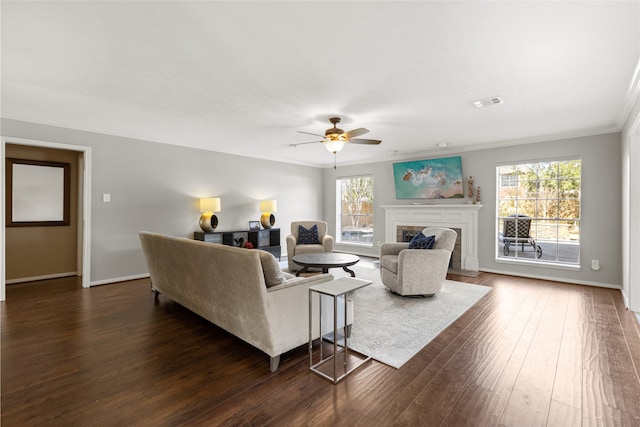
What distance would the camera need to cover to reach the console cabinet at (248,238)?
5599 millimetres

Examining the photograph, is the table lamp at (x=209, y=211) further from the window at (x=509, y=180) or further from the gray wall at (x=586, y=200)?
the window at (x=509, y=180)

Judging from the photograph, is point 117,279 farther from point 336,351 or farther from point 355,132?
point 355,132

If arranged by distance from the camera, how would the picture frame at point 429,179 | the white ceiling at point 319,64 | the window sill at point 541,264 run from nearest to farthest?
the white ceiling at point 319,64 < the window sill at point 541,264 < the picture frame at point 429,179

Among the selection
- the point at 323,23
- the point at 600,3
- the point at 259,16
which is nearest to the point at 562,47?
the point at 600,3

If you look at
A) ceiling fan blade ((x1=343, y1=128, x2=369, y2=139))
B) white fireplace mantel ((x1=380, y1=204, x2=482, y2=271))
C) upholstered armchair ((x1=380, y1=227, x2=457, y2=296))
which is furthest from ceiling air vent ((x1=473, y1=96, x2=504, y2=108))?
white fireplace mantel ((x1=380, y1=204, x2=482, y2=271))

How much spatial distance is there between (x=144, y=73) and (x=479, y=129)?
4.45 m

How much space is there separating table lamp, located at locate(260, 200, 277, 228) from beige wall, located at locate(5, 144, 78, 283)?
335 centimetres

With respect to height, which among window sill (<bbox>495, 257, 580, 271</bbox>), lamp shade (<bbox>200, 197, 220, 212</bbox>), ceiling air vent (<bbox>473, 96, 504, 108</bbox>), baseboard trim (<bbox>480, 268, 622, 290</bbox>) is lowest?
baseboard trim (<bbox>480, 268, 622, 290</bbox>)

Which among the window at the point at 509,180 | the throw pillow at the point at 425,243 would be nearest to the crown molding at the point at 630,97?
the window at the point at 509,180

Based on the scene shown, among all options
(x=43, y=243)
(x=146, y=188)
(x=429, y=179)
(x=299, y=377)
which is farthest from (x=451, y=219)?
(x=43, y=243)

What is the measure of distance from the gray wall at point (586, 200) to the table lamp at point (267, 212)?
398 centimetres

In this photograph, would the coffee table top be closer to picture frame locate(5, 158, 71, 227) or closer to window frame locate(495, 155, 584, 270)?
window frame locate(495, 155, 584, 270)

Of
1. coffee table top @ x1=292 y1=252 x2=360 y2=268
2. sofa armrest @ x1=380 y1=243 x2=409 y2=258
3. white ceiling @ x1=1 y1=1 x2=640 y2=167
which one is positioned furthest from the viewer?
sofa armrest @ x1=380 y1=243 x2=409 y2=258

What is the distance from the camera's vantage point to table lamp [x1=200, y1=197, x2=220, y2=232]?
553 cm
